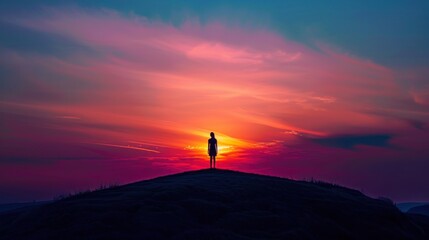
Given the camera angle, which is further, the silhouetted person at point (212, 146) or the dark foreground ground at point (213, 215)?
the silhouetted person at point (212, 146)

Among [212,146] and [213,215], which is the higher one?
[212,146]

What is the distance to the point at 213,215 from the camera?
24844 mm

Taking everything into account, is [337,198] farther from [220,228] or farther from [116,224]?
[116,224]

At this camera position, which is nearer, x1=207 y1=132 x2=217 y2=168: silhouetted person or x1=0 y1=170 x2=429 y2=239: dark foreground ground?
x1=0 y1=170 x2=429 y2=239: dark foreground ground

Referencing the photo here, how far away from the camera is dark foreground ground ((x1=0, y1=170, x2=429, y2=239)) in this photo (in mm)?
22547

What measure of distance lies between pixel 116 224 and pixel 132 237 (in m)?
1.83

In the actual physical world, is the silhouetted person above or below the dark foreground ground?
above

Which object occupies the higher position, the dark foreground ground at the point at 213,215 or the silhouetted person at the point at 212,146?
the silhouetted person at the point at 212,146

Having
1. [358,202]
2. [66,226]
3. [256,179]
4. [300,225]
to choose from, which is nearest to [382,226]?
[358,202]

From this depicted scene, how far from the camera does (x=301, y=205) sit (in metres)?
28.2

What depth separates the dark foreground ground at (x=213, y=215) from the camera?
22.5 meters

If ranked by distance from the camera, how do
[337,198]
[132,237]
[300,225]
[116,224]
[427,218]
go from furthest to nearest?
[427,218] < [337,198] < [300,225] < [116,224] < [132,237]

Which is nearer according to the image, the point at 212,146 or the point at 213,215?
the point at 213,215

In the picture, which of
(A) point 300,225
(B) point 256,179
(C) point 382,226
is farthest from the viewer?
(B) point 256,179
